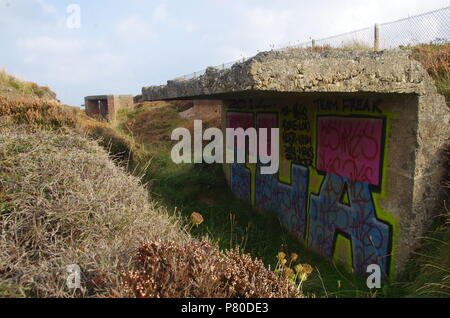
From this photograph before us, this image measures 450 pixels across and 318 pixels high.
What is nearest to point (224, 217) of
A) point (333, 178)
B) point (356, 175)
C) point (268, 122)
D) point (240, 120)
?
point (268, 122)

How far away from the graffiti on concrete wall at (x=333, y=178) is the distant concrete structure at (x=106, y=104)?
1628 centimetres

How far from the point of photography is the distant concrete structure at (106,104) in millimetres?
22484

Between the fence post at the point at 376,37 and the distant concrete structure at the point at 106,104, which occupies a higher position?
the fence post at the point at 376,37

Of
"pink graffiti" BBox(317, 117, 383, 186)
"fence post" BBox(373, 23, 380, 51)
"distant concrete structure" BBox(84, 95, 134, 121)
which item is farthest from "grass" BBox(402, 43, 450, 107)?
"distant concrete structure" BBox(84, 95, 134, 121)

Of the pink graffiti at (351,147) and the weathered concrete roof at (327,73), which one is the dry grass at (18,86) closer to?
the pink graffiti at (351,147)

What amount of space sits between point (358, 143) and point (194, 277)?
10.6ft

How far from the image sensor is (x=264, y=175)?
25.2ft

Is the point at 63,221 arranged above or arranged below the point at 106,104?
below

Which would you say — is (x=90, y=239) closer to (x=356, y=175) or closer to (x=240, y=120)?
(x=356, y=175)

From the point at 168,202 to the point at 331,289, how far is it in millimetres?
4473

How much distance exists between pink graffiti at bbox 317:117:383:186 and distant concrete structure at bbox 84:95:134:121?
17412mm

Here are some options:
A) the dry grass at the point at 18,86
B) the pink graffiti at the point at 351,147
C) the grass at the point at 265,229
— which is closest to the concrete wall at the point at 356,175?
the pink graffiti at the point at 351,147

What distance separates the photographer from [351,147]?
16.7 ft

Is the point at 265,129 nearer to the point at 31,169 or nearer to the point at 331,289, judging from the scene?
the point at 331,289
